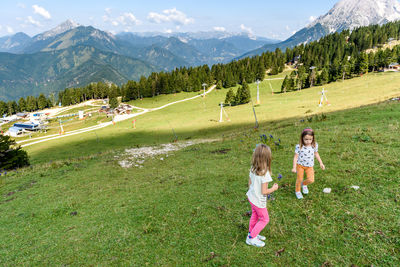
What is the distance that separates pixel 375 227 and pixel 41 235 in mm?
12442

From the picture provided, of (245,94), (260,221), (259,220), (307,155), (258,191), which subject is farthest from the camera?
(245,94)

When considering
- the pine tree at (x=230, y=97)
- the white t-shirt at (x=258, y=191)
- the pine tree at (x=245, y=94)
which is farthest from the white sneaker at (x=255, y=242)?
the pine tree at (x=230, y=97)

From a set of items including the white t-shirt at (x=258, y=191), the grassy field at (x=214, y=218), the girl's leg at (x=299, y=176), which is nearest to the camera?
the grassy field at (x=214, y=218)

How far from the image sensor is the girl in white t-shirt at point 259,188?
6.02 m

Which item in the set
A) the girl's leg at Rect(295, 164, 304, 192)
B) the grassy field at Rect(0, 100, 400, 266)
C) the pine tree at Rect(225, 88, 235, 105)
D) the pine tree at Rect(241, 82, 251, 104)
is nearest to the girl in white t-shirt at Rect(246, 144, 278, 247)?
the grassy field at Rect(0, 100, 400, 266)

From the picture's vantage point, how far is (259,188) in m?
6.24

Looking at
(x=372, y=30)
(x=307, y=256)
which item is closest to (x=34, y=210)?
(x=307, y=256)

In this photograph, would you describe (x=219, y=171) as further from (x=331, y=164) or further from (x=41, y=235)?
(x=41, y=235)

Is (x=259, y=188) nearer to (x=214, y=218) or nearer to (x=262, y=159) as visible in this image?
(x=262, y=159)

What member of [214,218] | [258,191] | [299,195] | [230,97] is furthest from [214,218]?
[230,97]

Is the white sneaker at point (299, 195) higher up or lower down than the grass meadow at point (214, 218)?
higher up

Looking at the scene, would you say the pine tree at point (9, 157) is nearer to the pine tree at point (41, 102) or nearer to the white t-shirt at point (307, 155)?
the white t-shirt at point (307, 155)

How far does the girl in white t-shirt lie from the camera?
6.02 metres

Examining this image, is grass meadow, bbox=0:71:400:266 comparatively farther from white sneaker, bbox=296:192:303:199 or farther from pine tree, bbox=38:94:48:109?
pine tree, bbox=38:94:48:109
